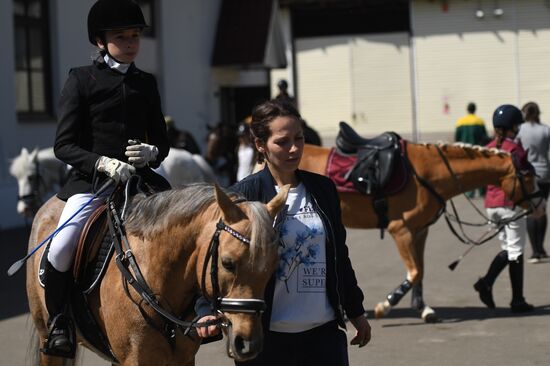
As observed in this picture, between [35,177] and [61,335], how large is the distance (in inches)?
356

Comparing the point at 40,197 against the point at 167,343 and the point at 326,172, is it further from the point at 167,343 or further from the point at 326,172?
the point at 167,343

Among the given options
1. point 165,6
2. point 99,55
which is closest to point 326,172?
point 99,55

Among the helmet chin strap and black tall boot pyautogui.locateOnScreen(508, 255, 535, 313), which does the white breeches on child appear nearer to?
the helmet chin strap

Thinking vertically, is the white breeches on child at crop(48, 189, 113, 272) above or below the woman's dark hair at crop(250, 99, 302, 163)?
below

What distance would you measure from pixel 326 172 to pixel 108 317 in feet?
17.1

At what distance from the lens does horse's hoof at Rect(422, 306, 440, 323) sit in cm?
916

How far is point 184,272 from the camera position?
4.44 m

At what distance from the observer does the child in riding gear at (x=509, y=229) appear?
31.3 ft

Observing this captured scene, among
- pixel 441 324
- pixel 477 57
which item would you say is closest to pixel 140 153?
pixel 441 324

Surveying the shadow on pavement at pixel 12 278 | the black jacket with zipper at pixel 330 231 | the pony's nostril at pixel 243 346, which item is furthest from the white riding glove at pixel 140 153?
the shadow on pavement at pixel 12 278

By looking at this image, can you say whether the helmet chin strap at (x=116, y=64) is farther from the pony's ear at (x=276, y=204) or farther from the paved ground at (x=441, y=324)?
the paved ground at (x=441, y=324)

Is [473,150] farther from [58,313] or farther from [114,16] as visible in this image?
[58,313]

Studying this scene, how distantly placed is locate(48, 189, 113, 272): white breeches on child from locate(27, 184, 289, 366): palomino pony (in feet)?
0.80

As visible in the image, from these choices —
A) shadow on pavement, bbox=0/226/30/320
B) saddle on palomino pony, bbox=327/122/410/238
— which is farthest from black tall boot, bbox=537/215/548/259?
shadow on pavement, bbox=0/226/30/320
